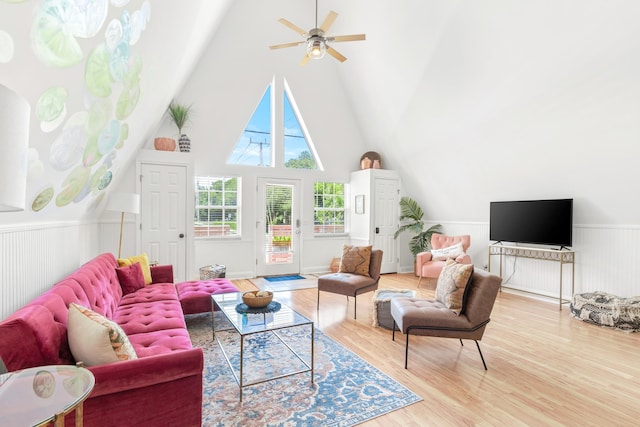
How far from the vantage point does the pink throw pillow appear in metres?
3.55

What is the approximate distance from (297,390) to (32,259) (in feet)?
7.53

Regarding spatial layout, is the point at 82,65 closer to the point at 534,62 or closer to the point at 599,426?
the point at 599,426

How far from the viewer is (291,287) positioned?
563cm

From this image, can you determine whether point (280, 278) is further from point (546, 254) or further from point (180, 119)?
point (546, 254)

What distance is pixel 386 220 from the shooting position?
7.08 meters

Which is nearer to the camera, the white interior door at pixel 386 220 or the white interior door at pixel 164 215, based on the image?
the white interior door at pixel 164 215

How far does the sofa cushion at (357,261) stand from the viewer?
14.5ft

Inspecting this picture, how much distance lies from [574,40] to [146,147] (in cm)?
601

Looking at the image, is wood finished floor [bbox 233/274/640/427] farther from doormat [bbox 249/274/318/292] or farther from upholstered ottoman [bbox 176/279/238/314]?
doormat [bbox 249/274/318/292]

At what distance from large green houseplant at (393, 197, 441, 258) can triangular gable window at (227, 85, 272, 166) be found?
3.09 metres

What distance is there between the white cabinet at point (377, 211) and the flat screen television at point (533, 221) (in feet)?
6.95

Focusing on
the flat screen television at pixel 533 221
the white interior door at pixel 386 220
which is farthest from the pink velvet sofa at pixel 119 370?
the white interior door at pixel 386 220

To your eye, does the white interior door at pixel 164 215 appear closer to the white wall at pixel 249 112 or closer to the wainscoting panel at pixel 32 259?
the white wall at pixel 249 112

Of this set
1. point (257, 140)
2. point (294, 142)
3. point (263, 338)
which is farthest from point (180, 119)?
point (263, 338)
